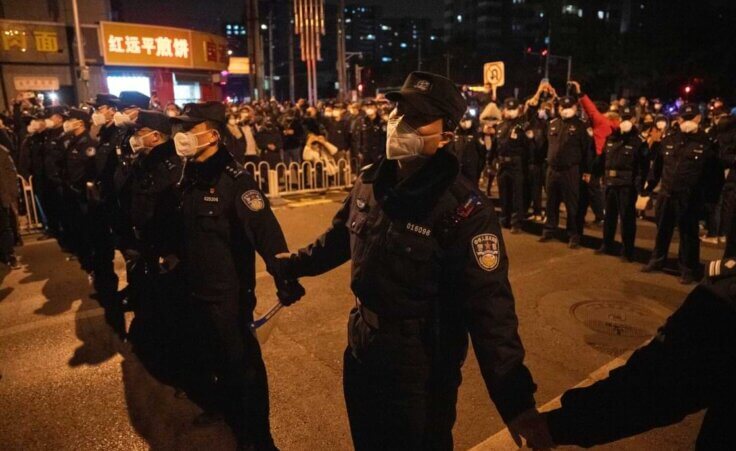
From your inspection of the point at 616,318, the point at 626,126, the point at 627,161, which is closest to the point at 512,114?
the point at 626,126

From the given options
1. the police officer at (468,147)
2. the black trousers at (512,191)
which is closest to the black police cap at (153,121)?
the police officer at (468,147)

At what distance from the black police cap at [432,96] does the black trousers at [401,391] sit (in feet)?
3.31

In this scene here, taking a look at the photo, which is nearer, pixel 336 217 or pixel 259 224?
pixel 336 217

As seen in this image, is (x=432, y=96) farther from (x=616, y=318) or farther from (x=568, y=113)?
(x=568, y=113)

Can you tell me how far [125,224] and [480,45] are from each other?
124 meters

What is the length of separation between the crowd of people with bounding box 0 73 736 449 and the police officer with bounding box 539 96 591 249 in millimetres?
27

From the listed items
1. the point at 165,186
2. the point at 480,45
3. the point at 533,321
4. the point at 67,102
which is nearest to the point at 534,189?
the point at 533,321

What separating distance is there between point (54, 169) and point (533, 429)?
28.5 ft

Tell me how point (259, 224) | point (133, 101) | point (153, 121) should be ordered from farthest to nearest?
point (133, 101) → point (153, 121) → point (259, 224)

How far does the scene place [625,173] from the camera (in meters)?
7.64

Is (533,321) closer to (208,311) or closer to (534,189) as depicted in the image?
(208,311)

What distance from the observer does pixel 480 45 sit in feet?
391

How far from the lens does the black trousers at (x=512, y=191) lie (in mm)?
9695

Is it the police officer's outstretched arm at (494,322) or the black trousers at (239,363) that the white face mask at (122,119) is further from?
the police officer's outstretched arm at (494,322)
